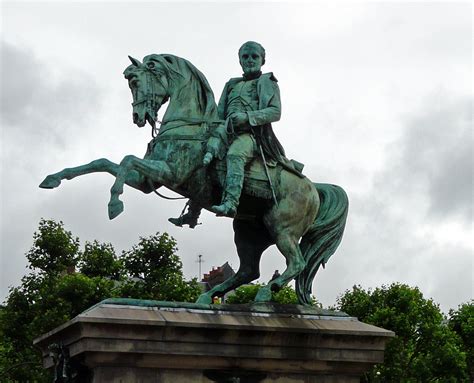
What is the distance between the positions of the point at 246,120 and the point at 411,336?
22.8 metres

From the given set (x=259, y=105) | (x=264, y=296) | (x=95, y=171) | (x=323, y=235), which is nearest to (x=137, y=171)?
(x=95, y=171)

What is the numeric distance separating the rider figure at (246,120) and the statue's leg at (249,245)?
2.72 ft

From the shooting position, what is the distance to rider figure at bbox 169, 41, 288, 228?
12.7 meters

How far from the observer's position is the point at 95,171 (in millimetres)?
12719

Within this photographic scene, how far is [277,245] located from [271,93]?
2.26m

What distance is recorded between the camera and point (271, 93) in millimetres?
13648

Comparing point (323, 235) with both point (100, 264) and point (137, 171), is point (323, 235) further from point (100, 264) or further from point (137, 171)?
point (100, 264)

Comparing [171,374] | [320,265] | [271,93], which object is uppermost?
[271,93]

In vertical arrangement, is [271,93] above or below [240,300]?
below

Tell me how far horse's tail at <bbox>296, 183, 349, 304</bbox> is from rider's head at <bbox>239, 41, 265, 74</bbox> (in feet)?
6.62

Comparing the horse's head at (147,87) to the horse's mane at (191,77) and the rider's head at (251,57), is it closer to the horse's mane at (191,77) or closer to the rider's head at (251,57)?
the horse's mane at (191,77)

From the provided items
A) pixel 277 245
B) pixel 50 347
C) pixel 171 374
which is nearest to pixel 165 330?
pixel 171 374

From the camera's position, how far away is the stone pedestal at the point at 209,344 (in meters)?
11.2

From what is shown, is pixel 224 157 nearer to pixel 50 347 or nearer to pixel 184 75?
pixel 184 75
